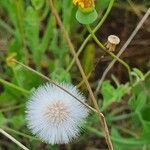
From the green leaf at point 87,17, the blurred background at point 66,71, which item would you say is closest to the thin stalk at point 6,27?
the blurred background at point 66,71

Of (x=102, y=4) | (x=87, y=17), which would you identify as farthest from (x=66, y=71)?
(x=87, y=17)

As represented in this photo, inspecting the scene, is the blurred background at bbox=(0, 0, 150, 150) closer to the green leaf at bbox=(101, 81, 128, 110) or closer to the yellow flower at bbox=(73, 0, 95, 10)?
the green leaf at bbox=(101, 81, 128, 110)

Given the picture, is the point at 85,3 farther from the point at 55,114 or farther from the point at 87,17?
the point at 55,114

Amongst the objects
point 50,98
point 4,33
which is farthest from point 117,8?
point 50,98

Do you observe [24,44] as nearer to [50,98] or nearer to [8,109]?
[8,109]

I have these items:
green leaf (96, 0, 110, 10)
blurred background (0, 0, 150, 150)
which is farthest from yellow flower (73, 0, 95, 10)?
green leaf (96, 0, 110, 10)
